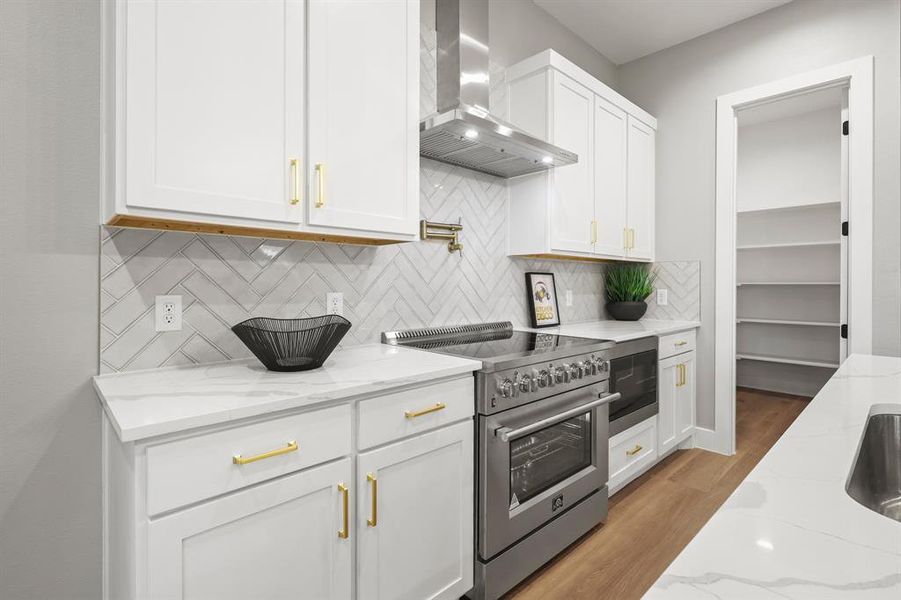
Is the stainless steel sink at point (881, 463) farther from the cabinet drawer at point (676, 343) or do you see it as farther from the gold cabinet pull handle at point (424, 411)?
the cabinet drawer at point (676, 343)

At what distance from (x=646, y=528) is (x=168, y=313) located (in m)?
2.34

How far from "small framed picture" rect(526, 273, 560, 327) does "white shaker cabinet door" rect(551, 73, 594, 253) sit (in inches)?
12.3

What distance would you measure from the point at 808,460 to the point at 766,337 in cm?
495

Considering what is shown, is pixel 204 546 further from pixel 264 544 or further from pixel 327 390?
pixel 327 390

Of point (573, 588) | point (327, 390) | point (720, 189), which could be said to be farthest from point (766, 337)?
point (327, 390)

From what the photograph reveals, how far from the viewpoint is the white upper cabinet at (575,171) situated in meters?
2.61

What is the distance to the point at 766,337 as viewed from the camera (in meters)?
4.92

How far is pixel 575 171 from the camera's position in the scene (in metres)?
2.79

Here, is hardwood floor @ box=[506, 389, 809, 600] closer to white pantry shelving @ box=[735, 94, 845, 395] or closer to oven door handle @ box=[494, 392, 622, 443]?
oven door handle @ box=[494, 392, 622, 443]

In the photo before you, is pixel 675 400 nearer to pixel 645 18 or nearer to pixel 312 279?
pixel 312 279

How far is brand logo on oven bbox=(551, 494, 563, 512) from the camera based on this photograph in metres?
1.96

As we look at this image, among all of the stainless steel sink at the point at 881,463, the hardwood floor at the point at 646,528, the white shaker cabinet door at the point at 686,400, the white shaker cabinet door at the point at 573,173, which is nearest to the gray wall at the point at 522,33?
the white shaker cabinet door at the point at 573,173

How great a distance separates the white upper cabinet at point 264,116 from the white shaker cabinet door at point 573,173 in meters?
1.08

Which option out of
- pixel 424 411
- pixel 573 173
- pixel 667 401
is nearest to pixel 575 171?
pixel 573 173
